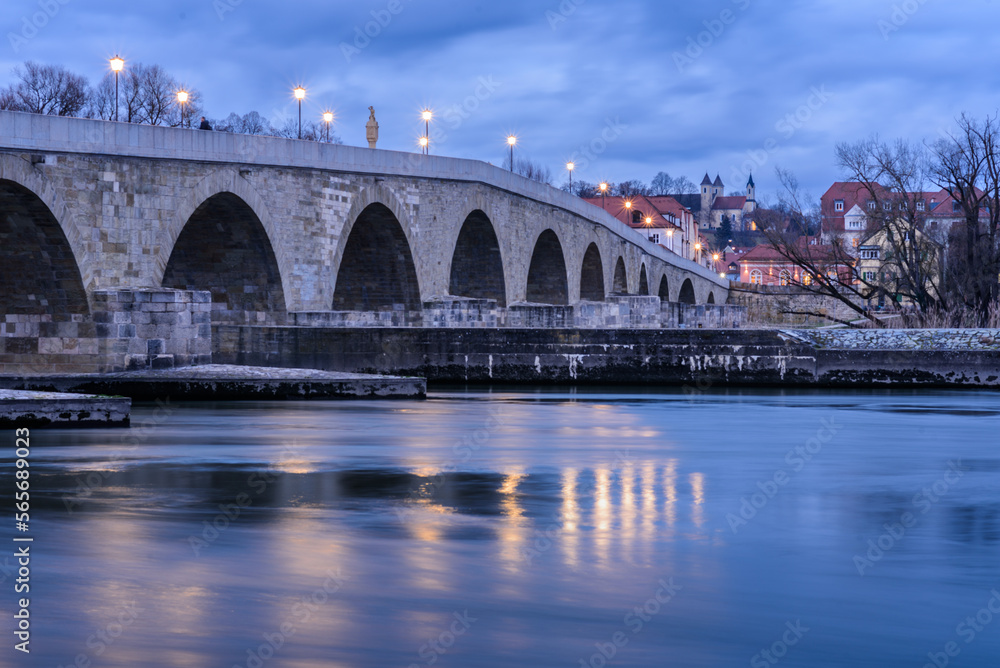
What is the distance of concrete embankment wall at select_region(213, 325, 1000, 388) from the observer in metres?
24.4

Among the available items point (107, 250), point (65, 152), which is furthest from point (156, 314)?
point (65, 152)

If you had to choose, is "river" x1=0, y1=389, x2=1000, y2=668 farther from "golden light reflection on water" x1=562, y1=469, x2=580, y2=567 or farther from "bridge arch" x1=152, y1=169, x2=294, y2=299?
"bridge arch" x1=152, y1=169, x2=294, y2=299

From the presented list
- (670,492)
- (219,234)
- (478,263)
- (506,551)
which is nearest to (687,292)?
(478,263)

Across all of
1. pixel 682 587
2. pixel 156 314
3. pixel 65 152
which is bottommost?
pixel 682 587

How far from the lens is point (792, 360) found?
80.7ft

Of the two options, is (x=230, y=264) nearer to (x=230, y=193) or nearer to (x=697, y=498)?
(x=230, y=193)

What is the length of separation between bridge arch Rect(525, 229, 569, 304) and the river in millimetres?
30783

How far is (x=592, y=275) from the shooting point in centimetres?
5459

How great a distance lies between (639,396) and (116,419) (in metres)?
11.0

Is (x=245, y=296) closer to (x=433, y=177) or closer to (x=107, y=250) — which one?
(x=107, y=250)

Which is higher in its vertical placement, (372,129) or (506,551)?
(372,129)

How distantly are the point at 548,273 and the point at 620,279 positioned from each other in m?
13.2

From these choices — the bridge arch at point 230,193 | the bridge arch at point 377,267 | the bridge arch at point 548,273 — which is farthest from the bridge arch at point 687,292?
the bridge arch at point 230,193

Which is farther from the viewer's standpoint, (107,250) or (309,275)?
(309,275)
